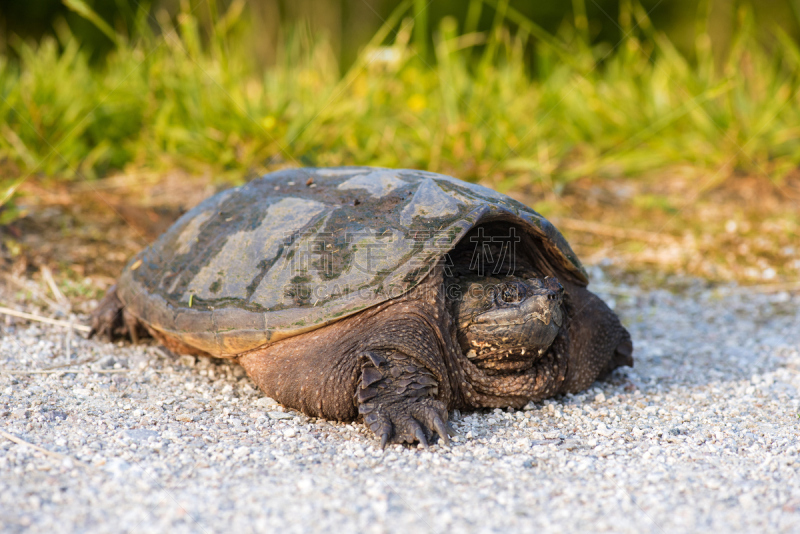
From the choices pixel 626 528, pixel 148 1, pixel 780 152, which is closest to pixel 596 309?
pixel 626 528

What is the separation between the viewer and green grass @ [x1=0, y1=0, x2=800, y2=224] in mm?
4188

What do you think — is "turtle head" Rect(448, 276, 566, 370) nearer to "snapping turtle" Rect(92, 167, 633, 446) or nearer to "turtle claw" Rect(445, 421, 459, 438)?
"snapping turtle" Rect(92, 167, 633, 446)

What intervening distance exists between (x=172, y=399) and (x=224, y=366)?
1.23ft

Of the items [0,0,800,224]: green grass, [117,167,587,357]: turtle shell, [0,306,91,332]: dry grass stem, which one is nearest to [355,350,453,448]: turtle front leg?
[117,167,587,357]: turtle shell

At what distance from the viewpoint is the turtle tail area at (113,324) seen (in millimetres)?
2709

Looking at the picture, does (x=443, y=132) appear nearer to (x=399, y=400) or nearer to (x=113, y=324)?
(x=113, y=324)

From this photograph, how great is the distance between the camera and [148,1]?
10.0 meters

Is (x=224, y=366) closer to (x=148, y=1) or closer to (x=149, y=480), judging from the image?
(x=149, y=480)

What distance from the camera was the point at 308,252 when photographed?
2176mm

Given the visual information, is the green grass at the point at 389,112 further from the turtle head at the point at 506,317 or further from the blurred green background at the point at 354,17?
the blurred green background at the point at 354,17

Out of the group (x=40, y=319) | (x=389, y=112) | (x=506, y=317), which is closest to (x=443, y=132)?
(x=389, y=112)

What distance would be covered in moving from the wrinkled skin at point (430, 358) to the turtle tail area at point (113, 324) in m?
0.67

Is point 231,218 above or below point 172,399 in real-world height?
above

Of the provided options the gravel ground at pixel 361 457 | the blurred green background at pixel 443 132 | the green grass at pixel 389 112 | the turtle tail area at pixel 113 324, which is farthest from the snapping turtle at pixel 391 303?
the green grass at pixel 389 112
